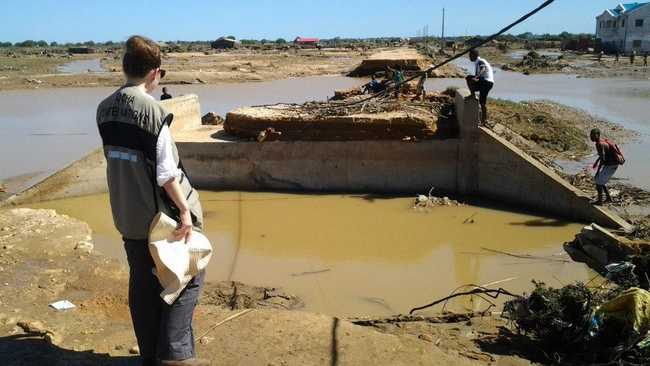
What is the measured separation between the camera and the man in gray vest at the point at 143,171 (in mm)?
2848

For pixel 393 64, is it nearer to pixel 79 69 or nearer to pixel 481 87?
pixel 481 87

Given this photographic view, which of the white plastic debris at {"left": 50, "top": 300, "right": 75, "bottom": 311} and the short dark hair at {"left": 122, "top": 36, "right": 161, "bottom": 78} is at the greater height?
the short dark hair at {"left": 122, "top": 36, "right": 161, "bottom": 78}

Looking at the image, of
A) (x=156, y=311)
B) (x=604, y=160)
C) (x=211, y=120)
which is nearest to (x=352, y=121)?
(x=604, y=160)

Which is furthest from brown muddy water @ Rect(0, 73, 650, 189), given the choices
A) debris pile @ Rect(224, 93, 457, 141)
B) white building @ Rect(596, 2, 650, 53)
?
white building @ Rect(596, 2, 650, 53)

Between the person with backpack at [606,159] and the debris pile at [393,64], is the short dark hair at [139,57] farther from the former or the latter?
the debris pile at [393,64]

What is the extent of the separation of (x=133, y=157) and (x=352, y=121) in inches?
336

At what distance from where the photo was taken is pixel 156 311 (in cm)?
315

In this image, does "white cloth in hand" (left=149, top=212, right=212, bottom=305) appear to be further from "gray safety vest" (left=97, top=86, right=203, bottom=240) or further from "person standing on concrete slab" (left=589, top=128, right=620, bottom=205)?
"person standing on concrete slab" (left=589, top=128, right=620, bottom=205)

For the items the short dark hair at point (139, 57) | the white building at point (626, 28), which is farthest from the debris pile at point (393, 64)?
the white building at point (626, 28)

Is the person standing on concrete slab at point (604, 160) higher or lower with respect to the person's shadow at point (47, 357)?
higher

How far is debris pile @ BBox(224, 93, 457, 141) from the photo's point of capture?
11.0 m

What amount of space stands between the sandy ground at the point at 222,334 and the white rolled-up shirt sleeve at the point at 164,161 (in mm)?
1450

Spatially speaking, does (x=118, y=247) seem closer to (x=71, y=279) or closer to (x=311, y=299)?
(x=71, y=279)

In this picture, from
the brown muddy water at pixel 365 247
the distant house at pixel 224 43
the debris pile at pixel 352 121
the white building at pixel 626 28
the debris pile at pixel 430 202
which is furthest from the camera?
the distant house at pixel 224 43
